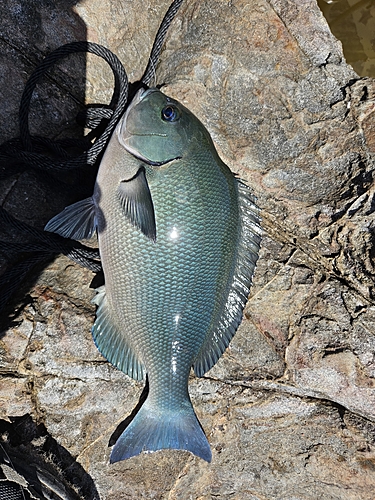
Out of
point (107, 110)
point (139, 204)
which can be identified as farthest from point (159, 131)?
point (107, 110)

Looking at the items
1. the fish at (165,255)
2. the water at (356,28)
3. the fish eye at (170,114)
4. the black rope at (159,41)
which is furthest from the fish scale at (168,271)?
the water at (356,28)

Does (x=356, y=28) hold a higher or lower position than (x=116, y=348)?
higher

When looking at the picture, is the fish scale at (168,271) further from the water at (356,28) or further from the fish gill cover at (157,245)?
the water at (356,28)

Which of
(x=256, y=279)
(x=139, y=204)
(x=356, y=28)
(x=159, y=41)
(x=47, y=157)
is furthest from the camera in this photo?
(x=356, y=28)

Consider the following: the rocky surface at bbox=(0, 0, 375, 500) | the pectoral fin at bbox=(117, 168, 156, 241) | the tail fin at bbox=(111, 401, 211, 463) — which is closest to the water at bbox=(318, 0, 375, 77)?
the rocky surface at bbox=(0, 0, 375, 500)

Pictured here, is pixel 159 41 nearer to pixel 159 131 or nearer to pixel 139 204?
pixel 159 131
